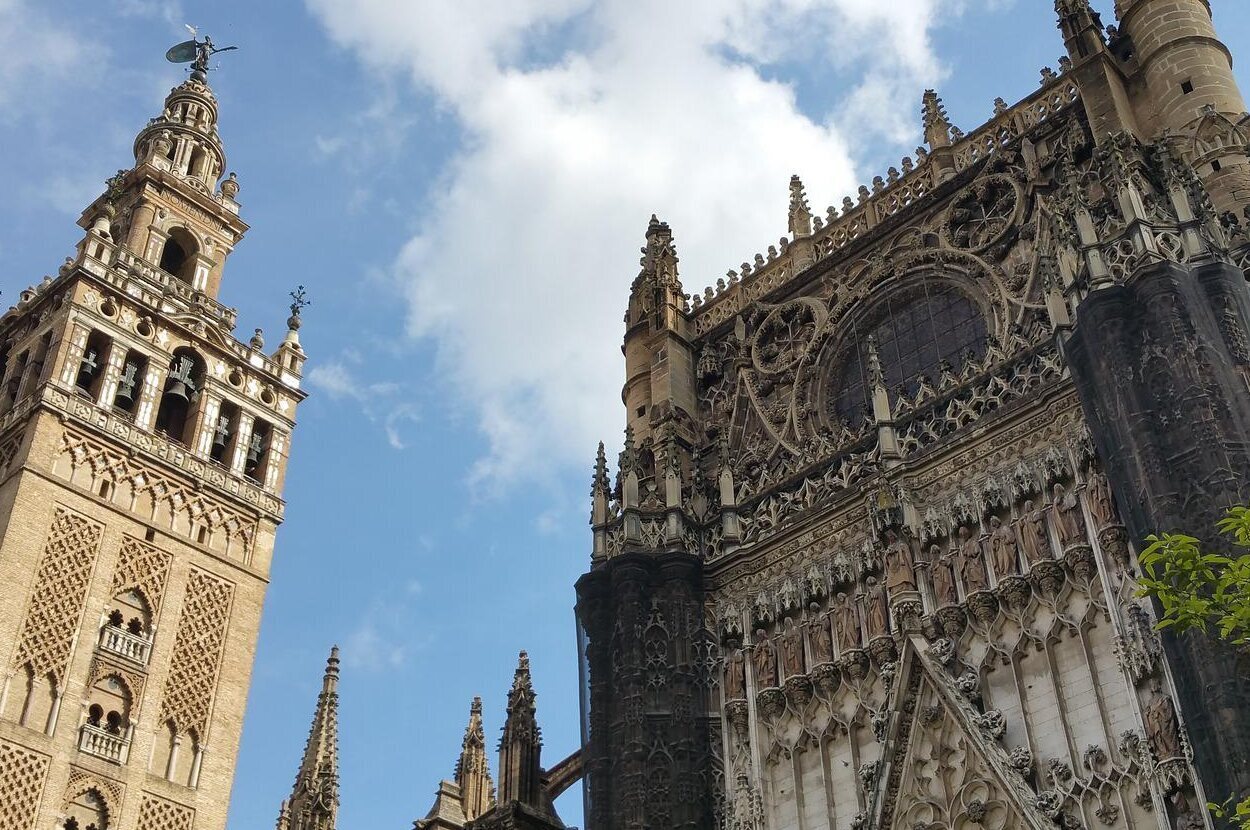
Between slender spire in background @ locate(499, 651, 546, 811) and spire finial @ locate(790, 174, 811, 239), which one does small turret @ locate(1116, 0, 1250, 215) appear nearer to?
spire finial @ locate(790, 174, 811, 239)

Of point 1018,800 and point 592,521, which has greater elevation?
point 592,521

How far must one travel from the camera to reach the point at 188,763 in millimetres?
30453

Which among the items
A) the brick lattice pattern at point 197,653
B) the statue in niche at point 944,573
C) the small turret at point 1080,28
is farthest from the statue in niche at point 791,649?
the brick lattice pattern at point 197,653

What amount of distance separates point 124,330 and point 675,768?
77.7ft

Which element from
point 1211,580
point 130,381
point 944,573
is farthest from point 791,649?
point 130,381

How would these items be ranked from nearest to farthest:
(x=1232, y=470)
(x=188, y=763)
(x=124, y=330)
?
(x=1232, y=470) → (x=188, y=763) → (x=124, y=330)

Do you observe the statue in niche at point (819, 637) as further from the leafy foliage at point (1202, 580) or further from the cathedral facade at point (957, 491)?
the leafy foliage at point (1202, 580)

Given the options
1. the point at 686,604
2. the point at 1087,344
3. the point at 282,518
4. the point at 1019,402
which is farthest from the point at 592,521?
the point at 282,518

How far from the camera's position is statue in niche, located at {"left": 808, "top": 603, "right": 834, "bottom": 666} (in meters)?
17.8

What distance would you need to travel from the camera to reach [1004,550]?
54.3 ft

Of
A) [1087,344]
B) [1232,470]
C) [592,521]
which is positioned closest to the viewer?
[1232,470]

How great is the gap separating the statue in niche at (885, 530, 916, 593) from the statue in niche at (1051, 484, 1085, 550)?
189 cm

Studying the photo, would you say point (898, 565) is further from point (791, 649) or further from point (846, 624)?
point (791, 649)

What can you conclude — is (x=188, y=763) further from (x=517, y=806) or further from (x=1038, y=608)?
(x=1038, y=608)
